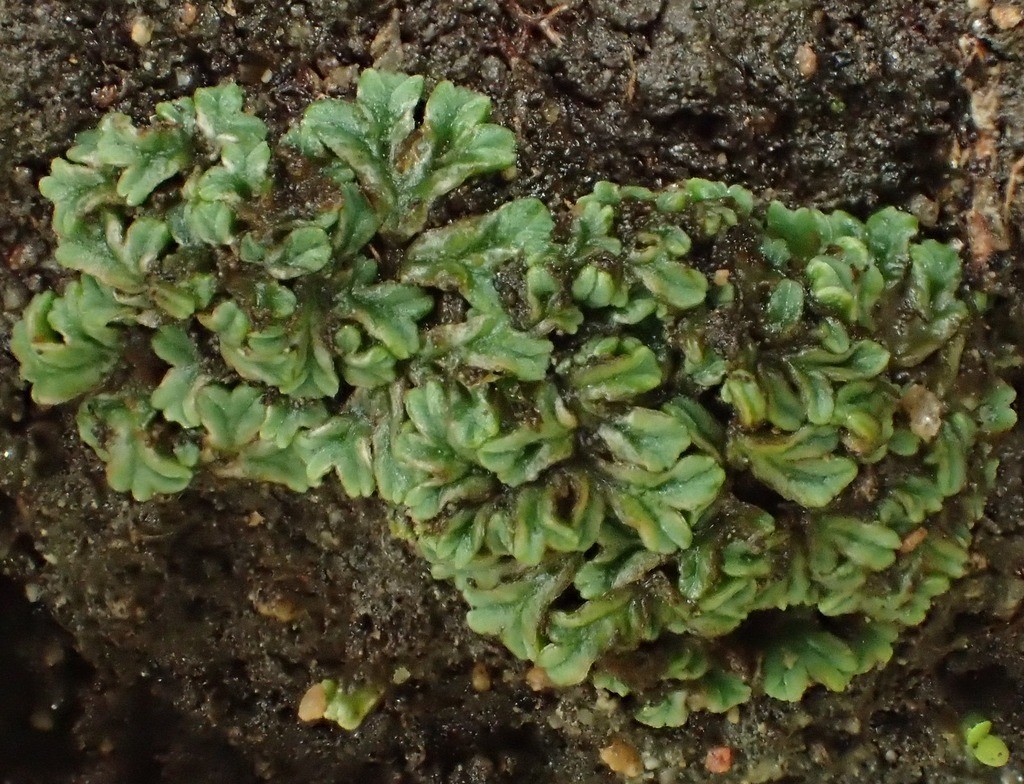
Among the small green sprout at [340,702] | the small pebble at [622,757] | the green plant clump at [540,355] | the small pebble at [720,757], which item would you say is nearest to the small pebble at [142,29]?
the green plant clump at [540,355]

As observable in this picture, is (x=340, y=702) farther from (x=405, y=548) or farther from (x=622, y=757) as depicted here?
(x=622, y=757)

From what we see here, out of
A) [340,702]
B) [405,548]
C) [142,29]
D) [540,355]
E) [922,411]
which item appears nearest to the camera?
[540,355]

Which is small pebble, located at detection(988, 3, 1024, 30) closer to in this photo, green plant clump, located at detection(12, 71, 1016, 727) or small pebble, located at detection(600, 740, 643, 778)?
green plant clump, located at detection(12, 71, 1016, 727)

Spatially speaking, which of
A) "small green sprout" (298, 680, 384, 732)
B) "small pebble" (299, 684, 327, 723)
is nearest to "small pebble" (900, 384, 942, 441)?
"small green sprout" (298, 680, 384, 732)

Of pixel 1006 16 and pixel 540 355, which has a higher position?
pixel 1006 16

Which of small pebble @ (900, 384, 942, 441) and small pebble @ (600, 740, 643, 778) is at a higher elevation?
small pebble @ (900, 384, 942, 441)

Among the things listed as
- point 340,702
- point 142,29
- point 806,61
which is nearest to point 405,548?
point 340,702
